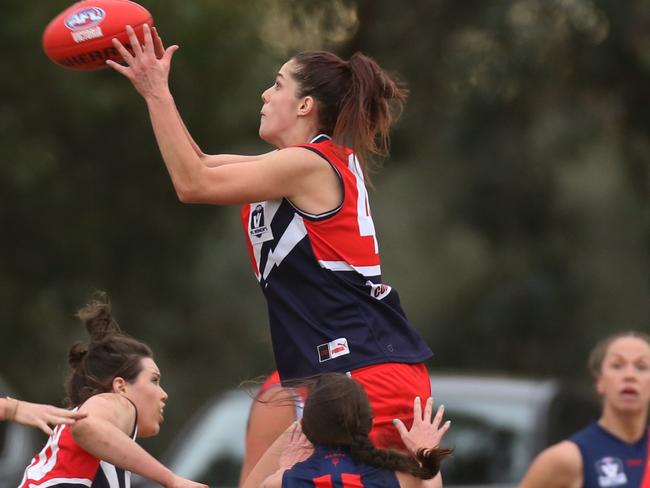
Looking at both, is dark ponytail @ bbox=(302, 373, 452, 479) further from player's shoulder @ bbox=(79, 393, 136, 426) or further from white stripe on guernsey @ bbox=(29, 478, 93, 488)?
white stripe on guernsey @ bbox=(29, 478, 93, 488)

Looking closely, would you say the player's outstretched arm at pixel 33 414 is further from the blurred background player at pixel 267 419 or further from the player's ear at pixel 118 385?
the blurred background player at pixel 267 419

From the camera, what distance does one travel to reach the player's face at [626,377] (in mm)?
6547

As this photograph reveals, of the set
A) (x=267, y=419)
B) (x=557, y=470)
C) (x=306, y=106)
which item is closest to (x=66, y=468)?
(x=267, y=419)

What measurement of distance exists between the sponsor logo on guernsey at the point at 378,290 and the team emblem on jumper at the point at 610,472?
1867 mm

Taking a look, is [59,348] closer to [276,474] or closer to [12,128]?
[12,128]

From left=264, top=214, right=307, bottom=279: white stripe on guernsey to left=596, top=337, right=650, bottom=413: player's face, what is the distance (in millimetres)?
2222

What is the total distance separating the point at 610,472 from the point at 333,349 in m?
2.04

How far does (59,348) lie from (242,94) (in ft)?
16.8

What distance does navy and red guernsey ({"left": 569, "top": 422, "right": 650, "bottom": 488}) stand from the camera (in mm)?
6438

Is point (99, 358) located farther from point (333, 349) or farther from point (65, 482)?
point (333, 349)

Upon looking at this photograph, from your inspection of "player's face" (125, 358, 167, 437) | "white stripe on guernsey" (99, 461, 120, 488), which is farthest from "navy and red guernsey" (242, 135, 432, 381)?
"white stripe on guernsey" (99, 461, 120, 488)

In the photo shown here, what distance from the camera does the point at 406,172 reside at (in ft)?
64.4

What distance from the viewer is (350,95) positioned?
529cm

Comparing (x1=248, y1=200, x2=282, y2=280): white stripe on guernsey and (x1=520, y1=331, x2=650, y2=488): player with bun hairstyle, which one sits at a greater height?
(x1=248, y1=200, x2=282, y2=280): white stripe on guernsey
